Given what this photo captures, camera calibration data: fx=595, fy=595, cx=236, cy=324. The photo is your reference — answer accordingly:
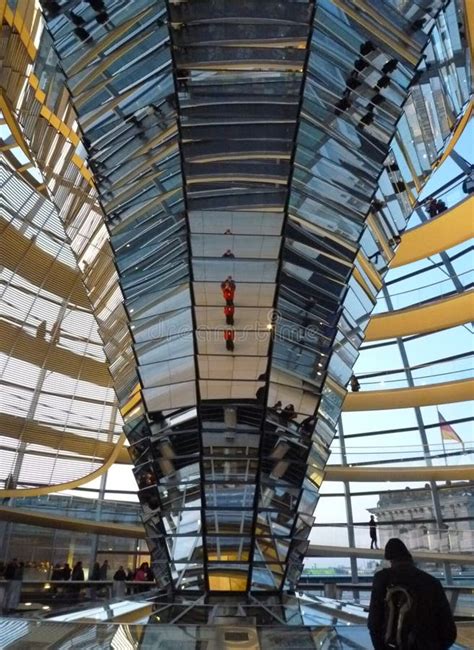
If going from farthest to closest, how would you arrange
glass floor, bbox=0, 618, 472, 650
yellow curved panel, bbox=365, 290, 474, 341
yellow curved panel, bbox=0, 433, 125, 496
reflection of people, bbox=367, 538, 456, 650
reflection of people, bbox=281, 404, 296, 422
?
yellow curved panel, bbox=365, 290, 474, 341 < yellow curved panel, bbox=0, 433, 125, 496 < reflection of people, bbox=281, 404, 296, 422 < glass floor, bbox=0, 618, 472, 650 < reflection of people, bbox=367, 538, 456, 650

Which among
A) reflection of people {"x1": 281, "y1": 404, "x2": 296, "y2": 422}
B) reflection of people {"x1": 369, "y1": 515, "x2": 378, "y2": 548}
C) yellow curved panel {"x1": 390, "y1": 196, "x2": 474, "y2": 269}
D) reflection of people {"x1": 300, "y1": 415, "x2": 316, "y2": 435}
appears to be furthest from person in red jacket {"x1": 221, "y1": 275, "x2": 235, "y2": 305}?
reflection of people {"x1": 369, "y1": 515, "x2": 378, "y2": 548}

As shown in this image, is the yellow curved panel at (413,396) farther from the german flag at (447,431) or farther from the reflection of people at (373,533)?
the reflection of people at (373,533)

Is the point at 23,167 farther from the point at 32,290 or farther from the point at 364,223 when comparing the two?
the point at 364,223

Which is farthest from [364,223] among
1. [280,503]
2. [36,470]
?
[36,470]

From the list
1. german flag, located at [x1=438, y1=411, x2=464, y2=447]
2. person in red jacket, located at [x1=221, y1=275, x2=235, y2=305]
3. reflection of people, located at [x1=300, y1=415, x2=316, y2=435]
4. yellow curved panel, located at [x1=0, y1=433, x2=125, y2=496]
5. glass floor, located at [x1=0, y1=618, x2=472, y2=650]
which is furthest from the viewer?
german flag, located at [x1=438, y1=411, x2=464, y2=447]

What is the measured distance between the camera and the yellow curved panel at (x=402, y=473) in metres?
22.6

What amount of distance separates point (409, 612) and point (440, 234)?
18943mm

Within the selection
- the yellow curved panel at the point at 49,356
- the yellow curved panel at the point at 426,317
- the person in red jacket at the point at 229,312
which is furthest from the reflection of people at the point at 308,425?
the yellow curved panel at the point at 49,356

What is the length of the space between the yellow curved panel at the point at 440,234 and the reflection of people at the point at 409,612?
54.5 feet

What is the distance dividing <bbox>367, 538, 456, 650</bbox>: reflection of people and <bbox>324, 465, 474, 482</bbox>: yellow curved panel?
66.5ft

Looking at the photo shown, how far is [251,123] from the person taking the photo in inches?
297

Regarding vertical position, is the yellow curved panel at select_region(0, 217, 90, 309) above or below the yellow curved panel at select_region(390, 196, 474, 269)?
above

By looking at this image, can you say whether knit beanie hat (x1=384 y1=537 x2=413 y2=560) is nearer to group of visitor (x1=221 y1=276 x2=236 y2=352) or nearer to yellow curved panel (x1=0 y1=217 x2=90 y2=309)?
group of visitor (x1=221 y1=276 x2=236 y2=352)

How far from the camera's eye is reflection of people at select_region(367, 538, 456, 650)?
341 cm
